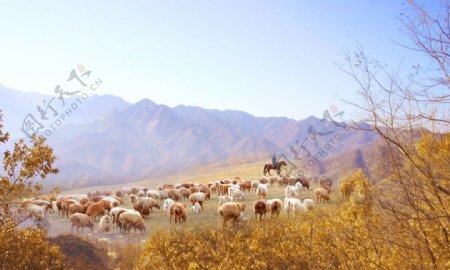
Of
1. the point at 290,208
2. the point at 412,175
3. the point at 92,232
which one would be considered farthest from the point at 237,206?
the point at 412,175

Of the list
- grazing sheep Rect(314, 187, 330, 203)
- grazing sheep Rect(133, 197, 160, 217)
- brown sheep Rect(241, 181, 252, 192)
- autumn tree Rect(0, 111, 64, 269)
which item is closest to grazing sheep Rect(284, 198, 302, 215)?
grazing sheep Rect(314, 187, 330, 203)

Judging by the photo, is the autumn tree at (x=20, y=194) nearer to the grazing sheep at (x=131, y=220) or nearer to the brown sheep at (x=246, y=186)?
the grazing sheep at (x=131, y=220)

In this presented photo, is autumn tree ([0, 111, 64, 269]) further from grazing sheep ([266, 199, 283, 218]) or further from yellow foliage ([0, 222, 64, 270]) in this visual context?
grazing sheep ([266, 199, 283, 218])

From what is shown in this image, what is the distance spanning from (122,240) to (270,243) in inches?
375

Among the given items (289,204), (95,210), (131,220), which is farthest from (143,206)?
(289,204)

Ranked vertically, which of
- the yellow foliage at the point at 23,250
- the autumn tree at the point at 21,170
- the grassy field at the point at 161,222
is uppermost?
the autumn tree at the point at 21,170

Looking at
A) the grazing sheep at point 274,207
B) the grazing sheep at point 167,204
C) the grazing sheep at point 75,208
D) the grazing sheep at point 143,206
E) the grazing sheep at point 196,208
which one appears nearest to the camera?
the grazing sheep at point 274,207

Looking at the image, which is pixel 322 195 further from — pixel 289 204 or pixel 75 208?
pixel 75 208

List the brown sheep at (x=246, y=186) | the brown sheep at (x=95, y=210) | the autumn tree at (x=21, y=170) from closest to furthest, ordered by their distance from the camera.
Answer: the autumn tree at (x=21, y=170)
the brown sheep at (x=95, y=210)
the brown sheep at (x=246, y=186)

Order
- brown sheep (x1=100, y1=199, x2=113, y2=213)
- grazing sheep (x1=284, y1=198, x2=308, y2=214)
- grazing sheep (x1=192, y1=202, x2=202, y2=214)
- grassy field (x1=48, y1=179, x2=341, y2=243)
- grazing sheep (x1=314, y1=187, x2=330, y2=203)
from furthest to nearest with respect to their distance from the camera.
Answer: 1. grazing sheep (x1=314, y1=187, x2=330, y2=203)
2. brown sheep (x1=100, y1=199, x2=113, y2=213)
3. grazing sheep (x1=192, y1=202, x2=202, y2=214)
4. grazing sheep (x1=284, y1=198, x2=308, y2=214)
5. grassy field (x1=48, y1=179, x2=341, y2=243)

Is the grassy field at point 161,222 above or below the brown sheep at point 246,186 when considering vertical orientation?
below

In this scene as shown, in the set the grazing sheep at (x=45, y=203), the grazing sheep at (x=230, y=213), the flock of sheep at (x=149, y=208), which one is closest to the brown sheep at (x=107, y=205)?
the flock of sheep at (x=149, y=208)

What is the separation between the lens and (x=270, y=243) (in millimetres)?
18000

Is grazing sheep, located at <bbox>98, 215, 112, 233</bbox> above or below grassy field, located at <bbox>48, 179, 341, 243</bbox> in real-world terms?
above
